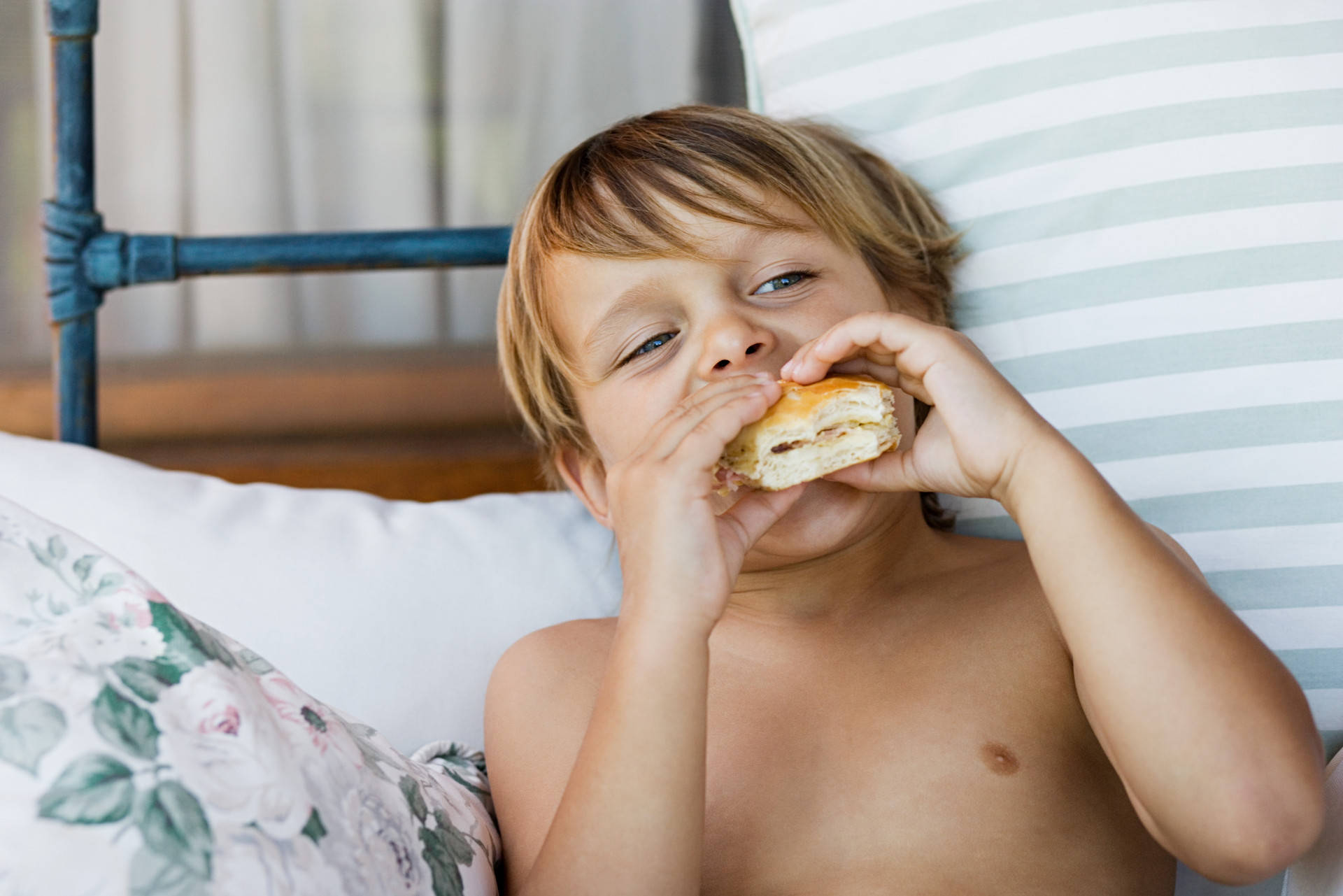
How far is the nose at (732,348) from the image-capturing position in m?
0.99

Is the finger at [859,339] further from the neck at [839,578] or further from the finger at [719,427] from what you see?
the neck at [839,578]

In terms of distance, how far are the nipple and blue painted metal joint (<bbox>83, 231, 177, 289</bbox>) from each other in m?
1.22

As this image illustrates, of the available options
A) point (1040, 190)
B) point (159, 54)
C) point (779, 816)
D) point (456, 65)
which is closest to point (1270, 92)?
point (1040, 190)

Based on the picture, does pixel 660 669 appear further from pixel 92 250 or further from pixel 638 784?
pixel 92 250

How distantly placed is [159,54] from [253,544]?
1.44 metres

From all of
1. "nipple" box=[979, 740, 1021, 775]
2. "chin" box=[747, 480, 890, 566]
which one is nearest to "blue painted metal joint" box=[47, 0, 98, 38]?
"chin" box=[747, 480, 890, 566]

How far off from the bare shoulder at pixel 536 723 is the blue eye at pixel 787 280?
42cm

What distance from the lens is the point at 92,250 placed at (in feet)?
4.75

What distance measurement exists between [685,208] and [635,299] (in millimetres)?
114

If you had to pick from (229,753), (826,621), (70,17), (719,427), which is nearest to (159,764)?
(229,753)

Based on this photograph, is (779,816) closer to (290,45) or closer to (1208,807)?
(1208,807)

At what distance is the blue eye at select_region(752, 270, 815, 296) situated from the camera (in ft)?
3.54

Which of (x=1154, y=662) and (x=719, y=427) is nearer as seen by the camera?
(x=1154, y=662)

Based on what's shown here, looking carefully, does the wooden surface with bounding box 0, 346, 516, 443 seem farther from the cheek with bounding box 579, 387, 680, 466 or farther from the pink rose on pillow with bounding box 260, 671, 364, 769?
the pink rose on pillow with bounding box 260, 671, 364, 769
